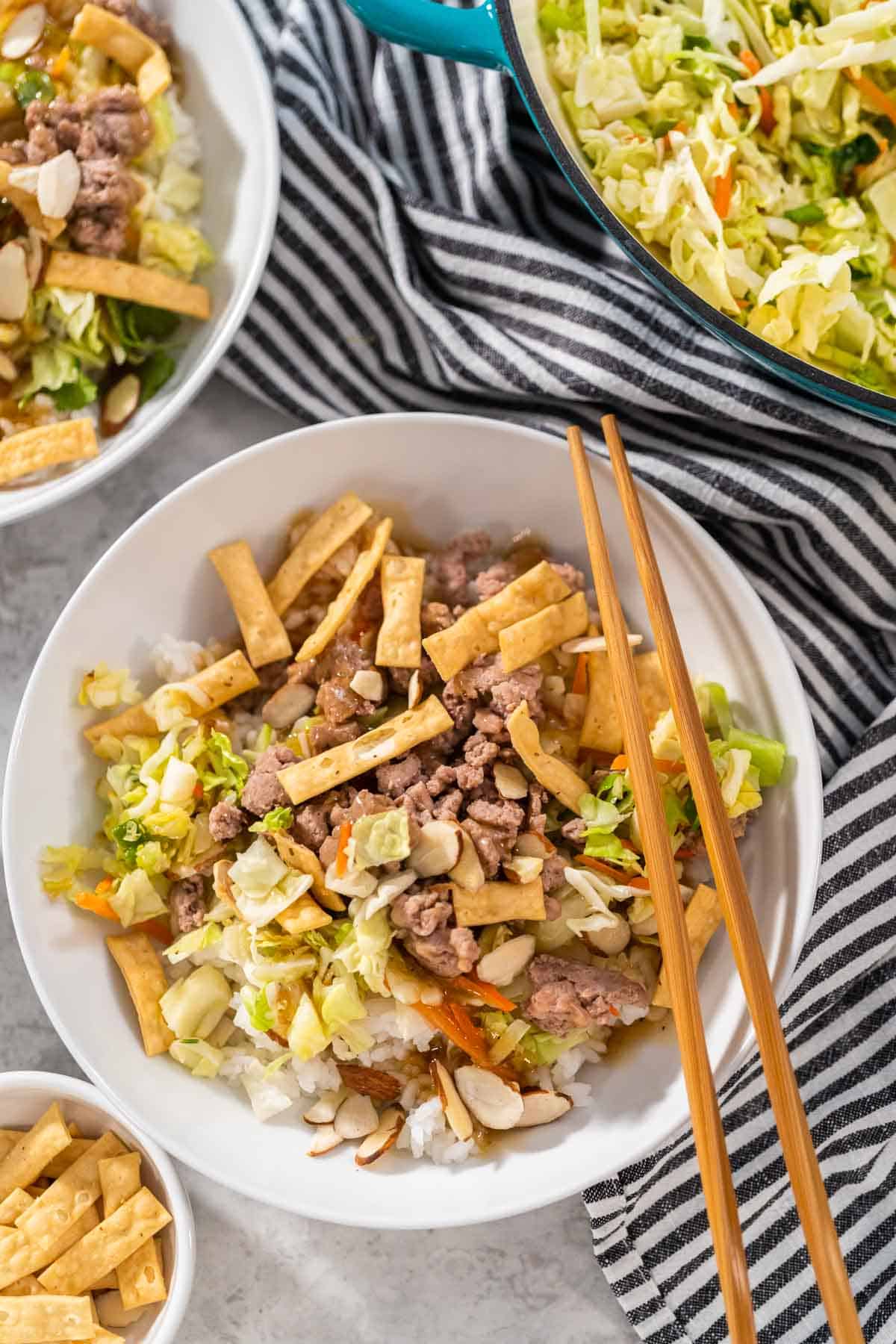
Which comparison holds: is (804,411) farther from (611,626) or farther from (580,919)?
(580,919)

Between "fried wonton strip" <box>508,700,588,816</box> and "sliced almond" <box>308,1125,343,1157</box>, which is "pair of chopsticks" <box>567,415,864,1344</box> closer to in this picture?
"fried wonton strip" <box>508,700,588,816</box>

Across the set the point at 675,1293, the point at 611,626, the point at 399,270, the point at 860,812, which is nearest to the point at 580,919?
the point at 611,626

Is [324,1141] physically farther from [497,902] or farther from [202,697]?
[202,697]

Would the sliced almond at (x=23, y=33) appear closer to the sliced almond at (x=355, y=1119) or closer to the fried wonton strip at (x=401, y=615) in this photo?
the fried wonton strip at (x=401, y=615)

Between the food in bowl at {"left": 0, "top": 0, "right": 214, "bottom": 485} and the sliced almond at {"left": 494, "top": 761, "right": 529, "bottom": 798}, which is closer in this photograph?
the sliced almond at {"left": 494, "top": 761, "right": 529, "bottom": 798}

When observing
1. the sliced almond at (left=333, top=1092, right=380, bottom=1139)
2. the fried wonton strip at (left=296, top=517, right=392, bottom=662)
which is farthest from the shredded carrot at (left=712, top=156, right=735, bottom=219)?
the sliced almond at (left=333, top=1092, right=380, bottom=1139)
